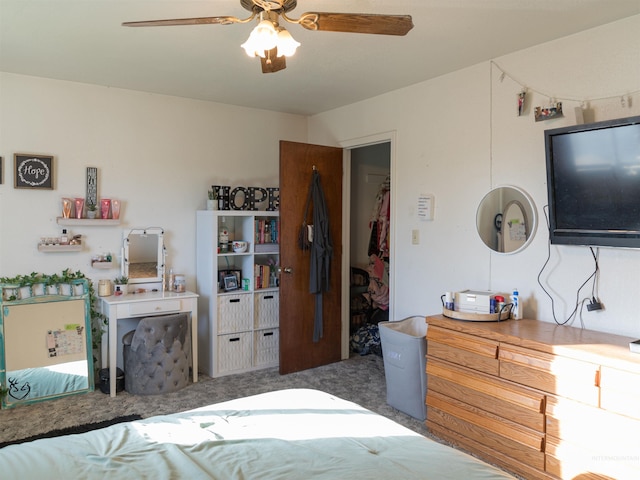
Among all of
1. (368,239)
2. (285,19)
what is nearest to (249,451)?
(285,19)

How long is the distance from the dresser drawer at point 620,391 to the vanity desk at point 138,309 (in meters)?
2.93

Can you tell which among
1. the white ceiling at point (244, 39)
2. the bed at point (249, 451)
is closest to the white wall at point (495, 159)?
the white ceiling at point (244, 39)

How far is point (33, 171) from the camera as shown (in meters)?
3.56

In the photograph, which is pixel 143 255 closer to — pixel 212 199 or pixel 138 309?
pixel 138 309

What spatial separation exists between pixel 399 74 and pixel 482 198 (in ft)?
3.66

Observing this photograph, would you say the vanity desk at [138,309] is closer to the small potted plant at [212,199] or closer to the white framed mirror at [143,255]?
the white framed mirror at [143,255]

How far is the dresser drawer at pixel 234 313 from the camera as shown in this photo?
4082mm

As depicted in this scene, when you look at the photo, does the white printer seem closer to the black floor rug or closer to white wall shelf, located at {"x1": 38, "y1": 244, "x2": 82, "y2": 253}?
the black floor rug

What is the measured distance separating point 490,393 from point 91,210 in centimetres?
324

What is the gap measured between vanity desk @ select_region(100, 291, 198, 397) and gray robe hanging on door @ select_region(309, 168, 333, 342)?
108cm

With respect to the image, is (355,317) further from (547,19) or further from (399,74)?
(547,19)

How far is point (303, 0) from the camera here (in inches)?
90.7

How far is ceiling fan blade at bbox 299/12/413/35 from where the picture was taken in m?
1.82

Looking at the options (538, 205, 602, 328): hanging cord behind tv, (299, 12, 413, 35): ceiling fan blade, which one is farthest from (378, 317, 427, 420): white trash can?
(299, 12, 413, 35): ceiling fan blade
